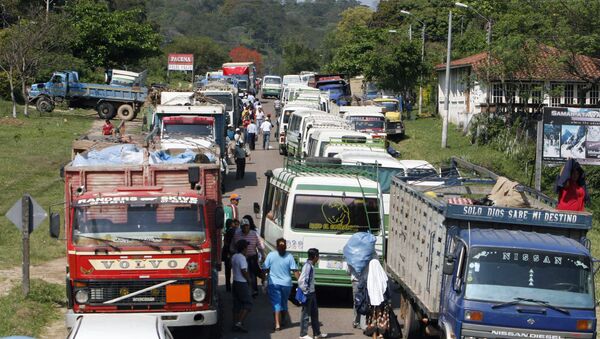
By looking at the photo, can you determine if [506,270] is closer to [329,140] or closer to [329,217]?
[329,217]

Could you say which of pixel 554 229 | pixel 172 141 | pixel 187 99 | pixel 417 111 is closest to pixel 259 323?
pixel 554 229

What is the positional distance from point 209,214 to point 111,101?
128 feet

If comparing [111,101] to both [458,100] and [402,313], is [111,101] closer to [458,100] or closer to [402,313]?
[458,100]

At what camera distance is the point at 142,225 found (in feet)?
44.5

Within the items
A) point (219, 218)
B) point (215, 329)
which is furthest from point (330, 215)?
point (215, 329)

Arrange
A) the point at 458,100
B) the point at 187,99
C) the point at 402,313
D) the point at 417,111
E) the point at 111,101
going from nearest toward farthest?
the point at 402,313 < the point at 187,99 < the point at 111,101 < the point at 458,100 < the point at 417,111

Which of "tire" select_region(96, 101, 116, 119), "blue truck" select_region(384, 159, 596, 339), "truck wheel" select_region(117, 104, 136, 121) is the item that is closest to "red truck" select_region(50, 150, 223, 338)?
"blue truck" select_region(384, 159, 596, 339)

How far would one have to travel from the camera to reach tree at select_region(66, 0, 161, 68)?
62.9 m

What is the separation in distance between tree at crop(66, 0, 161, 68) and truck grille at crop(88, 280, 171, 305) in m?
50.6

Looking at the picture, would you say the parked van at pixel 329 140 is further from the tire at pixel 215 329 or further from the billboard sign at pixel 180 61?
the billboard sign at pixel 180 61

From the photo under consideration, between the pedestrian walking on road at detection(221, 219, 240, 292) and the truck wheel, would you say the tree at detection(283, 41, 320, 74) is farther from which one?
the pedestrian walking on road at detection(221, 219, 240, 292)

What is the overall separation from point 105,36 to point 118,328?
55564 millimetres

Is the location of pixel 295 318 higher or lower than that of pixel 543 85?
lower

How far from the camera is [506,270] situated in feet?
38.8
